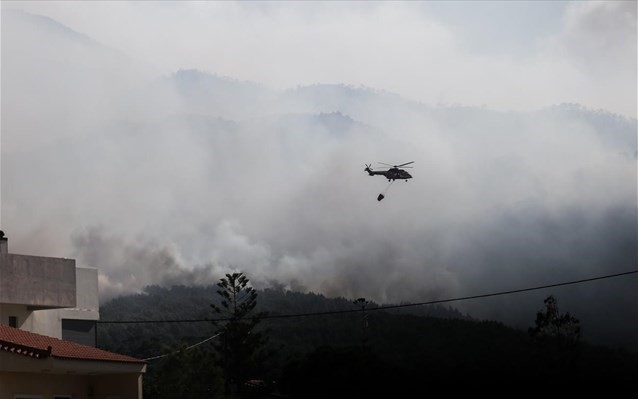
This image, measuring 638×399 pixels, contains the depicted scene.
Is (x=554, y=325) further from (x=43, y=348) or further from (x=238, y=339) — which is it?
(x=43, y=348)

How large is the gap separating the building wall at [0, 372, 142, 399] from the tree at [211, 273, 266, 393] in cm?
7522

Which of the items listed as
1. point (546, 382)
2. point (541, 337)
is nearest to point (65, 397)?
point (546, 382)

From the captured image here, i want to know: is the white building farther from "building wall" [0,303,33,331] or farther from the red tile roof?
the red tile roof

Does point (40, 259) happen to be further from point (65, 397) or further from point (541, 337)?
point (541, 337)

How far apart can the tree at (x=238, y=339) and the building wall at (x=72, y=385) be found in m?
75.2

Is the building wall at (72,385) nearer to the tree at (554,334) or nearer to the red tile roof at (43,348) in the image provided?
the red tile roof at (43,348)

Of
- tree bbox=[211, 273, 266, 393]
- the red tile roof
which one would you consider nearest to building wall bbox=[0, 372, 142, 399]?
the red tile roof

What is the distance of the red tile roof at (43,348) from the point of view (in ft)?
121

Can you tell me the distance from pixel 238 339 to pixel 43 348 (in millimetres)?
85033

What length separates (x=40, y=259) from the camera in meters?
58.5

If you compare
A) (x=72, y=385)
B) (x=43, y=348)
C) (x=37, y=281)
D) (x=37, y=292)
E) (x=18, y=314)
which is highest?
(x=37, y=281)

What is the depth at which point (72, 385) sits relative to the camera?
134 feet

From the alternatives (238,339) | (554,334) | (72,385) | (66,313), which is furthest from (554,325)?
(72,385)

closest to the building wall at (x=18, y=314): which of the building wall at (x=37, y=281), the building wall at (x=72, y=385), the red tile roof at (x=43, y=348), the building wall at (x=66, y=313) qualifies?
the building wall at (x=66, y=313)
